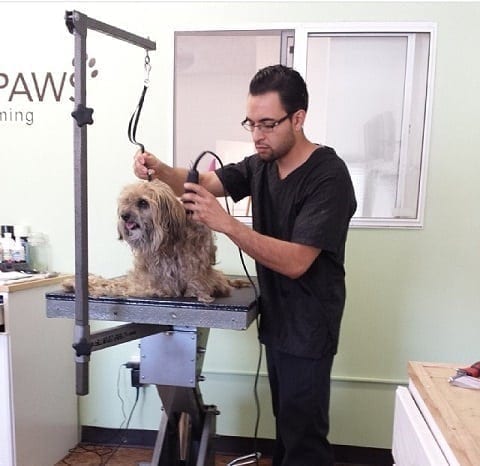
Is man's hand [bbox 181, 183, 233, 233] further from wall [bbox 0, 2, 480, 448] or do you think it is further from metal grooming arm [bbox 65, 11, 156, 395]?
wall [bbox 0, 2, 480, 448]

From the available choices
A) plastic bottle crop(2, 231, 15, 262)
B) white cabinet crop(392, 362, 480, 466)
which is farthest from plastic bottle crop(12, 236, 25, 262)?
white cabinet crop(392, 362, 480, 466)

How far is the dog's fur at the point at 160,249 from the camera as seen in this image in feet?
3.99

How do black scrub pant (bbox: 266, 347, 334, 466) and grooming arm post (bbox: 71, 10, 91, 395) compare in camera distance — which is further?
black scrub pant (bbox: 266, 347, 334, 466)

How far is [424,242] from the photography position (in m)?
1.97

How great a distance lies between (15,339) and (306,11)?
178 centimetres

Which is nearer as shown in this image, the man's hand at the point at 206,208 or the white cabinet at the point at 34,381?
the man's hand at the point at 206,208

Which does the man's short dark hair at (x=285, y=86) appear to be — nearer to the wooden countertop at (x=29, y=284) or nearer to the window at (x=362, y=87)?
the window at (x=362, y=87)

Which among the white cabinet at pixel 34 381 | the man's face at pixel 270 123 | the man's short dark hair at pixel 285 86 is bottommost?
the white cabinet at pixel 34 381

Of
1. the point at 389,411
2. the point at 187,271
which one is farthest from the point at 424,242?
the point at 187,271

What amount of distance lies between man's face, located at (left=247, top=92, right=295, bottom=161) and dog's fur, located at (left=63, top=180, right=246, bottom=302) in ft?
0.98

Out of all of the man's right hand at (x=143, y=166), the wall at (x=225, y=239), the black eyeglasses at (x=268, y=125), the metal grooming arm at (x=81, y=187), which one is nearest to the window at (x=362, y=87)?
Result: the wall at (x=225, y=239)

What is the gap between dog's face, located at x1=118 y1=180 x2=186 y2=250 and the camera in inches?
47.5

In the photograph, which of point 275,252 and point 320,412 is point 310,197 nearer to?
point 275,252

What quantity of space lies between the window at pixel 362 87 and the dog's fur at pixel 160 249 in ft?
2.63
